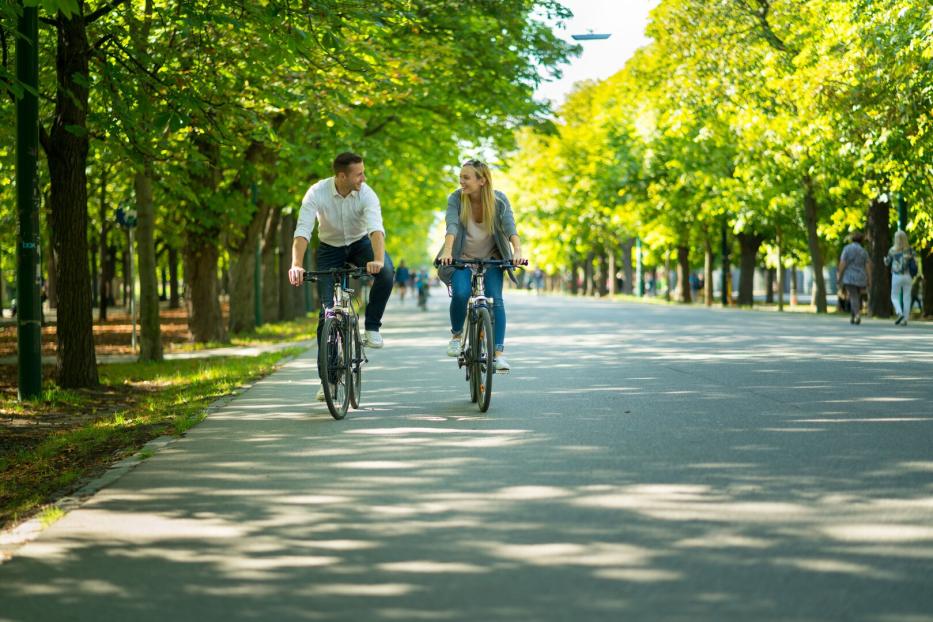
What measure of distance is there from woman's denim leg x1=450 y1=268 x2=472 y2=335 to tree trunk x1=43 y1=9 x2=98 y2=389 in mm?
4349

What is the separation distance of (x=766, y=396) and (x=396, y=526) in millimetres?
5721

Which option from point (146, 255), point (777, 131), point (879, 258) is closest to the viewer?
point (146, 255)

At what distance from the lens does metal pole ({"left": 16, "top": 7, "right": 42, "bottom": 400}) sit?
11797 mm

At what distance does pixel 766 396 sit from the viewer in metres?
10.8

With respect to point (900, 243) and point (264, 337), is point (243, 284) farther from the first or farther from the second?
point (900, 243)

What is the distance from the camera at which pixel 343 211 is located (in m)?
10.2

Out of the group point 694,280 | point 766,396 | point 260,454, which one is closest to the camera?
point 260,454

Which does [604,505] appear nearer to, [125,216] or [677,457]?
[677,457]

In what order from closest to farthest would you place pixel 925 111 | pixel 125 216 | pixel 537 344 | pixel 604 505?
pixel 604 505, pixel 537 344, pixel 125 216, pixel 925 111

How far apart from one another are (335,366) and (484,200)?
180 cm

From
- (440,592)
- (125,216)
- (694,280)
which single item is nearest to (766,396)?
(440,592)

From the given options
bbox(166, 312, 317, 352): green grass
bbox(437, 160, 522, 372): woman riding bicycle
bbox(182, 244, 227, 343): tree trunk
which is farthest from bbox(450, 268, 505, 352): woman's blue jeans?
bbox(182, 244, 227, 343): tree trunk

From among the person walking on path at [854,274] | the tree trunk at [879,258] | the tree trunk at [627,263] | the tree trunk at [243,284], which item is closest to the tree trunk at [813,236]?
the tree trunk at [879,258]

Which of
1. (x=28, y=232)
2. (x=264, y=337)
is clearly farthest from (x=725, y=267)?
(x=28, y=232)
